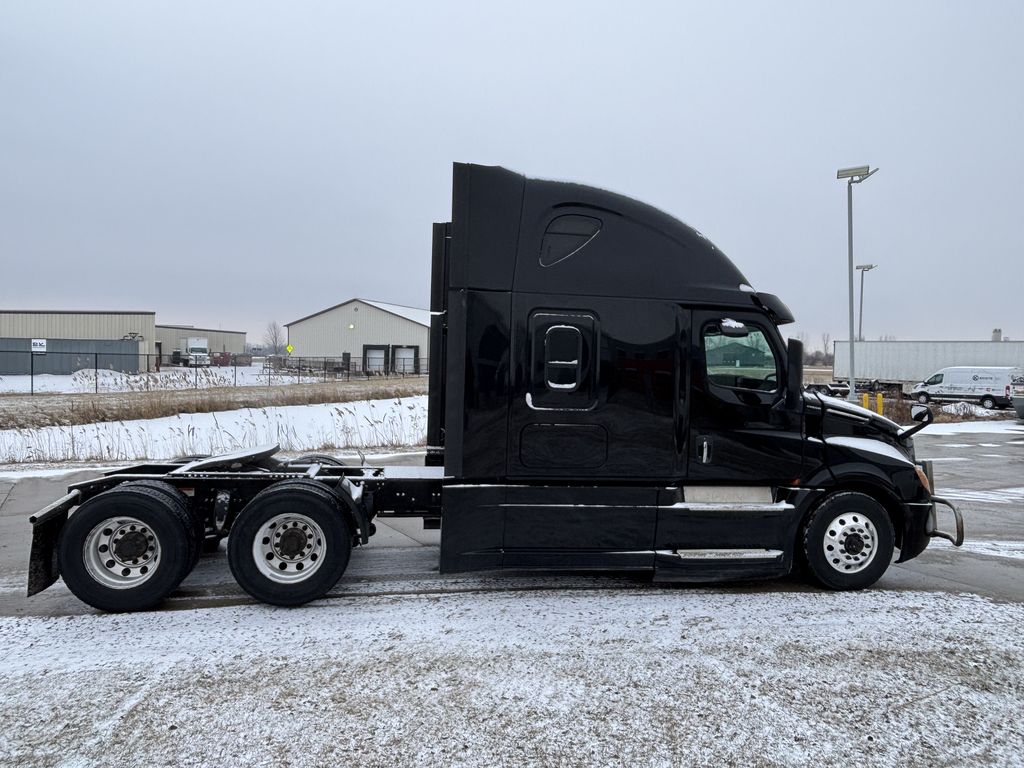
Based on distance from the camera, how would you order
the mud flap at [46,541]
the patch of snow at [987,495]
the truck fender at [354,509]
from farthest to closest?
the patch of snow at [987,495] < the truck fender at [354,509] < the mud flap at [46,541]

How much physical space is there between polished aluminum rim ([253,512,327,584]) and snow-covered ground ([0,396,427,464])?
8836 mm

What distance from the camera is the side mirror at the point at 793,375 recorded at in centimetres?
516

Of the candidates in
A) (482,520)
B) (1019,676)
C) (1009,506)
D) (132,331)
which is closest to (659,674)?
(482,520)

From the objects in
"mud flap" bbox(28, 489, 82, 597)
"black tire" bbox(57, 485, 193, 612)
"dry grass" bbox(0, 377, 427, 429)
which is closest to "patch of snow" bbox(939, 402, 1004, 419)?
"dry grass" bbox(0, 377, 427, 429)

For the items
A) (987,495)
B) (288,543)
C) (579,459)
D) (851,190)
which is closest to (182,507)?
(288,543)

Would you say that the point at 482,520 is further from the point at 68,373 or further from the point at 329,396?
the point at 68,373

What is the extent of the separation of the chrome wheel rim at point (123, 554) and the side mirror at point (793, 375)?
4.98 meters

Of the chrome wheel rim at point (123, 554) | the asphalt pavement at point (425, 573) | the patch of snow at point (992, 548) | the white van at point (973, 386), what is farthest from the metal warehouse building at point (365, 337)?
the chrome wheel rim at point (123, 554)

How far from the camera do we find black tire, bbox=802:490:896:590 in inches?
204

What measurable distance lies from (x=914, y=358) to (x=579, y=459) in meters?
42.6

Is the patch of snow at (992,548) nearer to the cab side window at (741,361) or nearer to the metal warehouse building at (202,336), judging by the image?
the cab side window at (741,361)

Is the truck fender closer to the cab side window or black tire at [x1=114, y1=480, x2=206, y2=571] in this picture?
black tire at [x1=114, y1=480, x2=206, y2=571]

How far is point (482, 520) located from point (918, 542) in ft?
12.1

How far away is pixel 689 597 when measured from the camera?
5.13 meters
